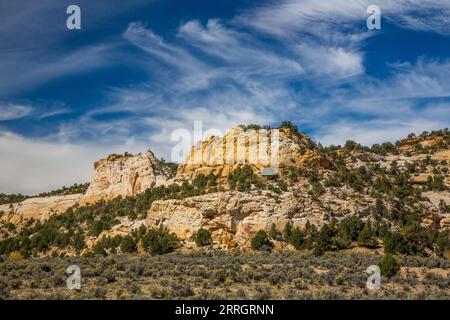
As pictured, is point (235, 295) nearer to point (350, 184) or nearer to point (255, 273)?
point (255, 273)

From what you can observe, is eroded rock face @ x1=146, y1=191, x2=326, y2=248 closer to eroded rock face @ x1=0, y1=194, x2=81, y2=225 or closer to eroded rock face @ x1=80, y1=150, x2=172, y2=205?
eroded rock face @ x1=80, y1=150, x2=172, y2=205

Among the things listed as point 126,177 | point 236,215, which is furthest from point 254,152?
point 126,177

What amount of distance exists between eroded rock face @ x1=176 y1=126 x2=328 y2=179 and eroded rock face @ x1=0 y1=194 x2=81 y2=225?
2947cm

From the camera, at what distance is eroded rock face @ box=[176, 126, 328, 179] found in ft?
179

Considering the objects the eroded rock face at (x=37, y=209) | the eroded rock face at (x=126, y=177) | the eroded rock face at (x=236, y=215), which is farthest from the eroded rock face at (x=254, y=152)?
the eroded rock face at (x=37, y=209)

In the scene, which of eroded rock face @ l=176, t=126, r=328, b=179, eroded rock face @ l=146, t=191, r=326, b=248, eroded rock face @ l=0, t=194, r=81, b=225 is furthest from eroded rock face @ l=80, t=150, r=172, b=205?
eroded rock face @ l=146, t=191, r=326, b=248

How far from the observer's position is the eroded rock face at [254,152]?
2152 inches

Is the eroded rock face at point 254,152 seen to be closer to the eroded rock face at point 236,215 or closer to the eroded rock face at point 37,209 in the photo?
the eroded rock face at point 236,215

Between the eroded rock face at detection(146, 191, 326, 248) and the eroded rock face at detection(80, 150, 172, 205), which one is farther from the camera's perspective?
the eroded rock face at detection(80, 150, 172, 205)

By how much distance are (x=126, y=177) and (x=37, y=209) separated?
17741mm

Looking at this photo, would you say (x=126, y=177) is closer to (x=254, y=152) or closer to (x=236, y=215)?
(x=254, y=152)

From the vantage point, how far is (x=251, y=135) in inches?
2232
